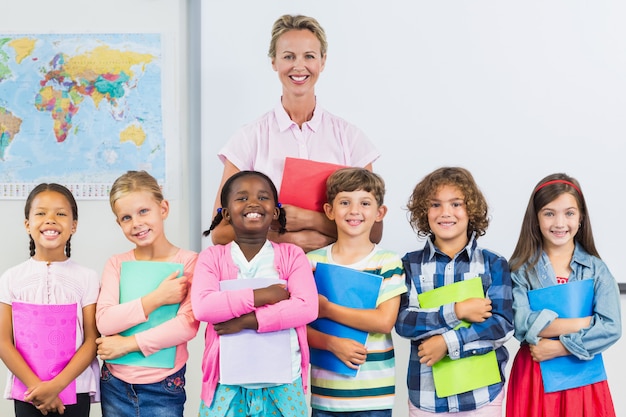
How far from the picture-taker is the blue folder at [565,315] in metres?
1.87

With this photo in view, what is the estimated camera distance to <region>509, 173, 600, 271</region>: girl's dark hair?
6.43 feet

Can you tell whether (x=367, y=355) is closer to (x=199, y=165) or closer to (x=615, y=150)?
(x=199, y=165)

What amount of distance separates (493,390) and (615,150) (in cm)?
132

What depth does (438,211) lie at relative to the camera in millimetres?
1901

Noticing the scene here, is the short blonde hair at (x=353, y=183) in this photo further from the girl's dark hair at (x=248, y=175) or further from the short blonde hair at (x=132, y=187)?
the short blonde hair at (x=132, y=187)

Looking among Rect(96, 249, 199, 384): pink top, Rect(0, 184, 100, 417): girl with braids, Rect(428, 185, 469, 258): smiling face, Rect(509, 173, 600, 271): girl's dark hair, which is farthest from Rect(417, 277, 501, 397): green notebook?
Rect(0, 184, 100, 417): girl with braids

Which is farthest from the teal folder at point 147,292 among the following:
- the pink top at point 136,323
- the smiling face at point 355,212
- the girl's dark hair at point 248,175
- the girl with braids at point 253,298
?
the smiling face at point 355,212

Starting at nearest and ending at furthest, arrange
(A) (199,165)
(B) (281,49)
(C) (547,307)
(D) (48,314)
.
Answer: (D) (48,314) → (C) (547,307) → (B) (281,49) → (A) (199,165)

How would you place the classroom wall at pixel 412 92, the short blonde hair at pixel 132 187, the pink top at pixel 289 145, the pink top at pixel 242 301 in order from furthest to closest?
the classroom wall at pixel 412 92, the pink top at pixel 289 145, the short blonde hair at pixel 132 187, the pink top at pixel 242 301

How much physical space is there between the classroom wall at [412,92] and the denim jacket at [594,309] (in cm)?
69

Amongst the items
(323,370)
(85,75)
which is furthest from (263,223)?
(85,75)

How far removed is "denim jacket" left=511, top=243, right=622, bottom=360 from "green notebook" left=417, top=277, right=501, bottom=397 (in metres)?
0.15

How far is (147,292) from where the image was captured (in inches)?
70.7

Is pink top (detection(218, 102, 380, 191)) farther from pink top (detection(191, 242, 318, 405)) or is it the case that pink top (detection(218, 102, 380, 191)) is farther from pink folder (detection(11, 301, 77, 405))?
pink folder (detection(11, 301, 77, 405))
